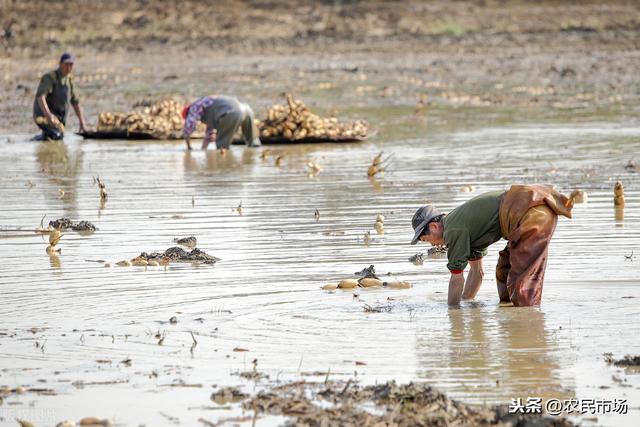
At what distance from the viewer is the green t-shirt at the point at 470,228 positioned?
7586 mm

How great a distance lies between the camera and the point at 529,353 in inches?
273

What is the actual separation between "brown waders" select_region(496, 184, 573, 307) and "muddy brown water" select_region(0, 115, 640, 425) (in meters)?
0.26

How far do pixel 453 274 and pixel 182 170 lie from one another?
307 inches

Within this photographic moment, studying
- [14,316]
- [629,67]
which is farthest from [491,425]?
[629,67]

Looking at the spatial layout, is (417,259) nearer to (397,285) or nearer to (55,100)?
(397,285)

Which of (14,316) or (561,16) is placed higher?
(561,16)

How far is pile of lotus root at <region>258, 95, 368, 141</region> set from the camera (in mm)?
17203

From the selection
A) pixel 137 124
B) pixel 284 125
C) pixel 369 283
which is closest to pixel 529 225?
pixel 369 283

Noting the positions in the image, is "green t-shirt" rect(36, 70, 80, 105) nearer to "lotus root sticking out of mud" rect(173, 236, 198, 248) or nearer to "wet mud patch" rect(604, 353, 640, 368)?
"lotus root sticking out of mud" rect(173, 236, 198, 248)

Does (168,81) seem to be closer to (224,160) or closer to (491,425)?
(224,160)

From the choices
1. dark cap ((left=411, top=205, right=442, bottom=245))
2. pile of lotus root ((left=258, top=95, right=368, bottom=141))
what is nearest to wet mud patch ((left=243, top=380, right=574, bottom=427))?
dark cap ((left=411, top=205, right=442, bottom=245))

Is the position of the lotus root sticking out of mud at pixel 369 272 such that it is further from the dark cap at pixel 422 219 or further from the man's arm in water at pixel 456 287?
the dark cap at pixel 422 219

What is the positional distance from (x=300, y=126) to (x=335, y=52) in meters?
17.2

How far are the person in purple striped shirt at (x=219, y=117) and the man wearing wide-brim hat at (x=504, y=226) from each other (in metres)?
9.16
